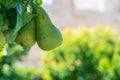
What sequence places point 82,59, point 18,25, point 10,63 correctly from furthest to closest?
point 82,59 → point 10,63 → point 18,25

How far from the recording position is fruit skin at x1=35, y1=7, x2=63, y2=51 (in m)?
0.99

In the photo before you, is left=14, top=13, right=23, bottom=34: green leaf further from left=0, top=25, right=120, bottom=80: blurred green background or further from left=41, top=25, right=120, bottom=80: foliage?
left=41, top=25, right=120, bottom=80: foliage

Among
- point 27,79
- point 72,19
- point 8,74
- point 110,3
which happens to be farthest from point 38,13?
point 110,3

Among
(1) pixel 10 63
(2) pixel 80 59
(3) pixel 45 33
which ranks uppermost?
(3) pixel 45 33

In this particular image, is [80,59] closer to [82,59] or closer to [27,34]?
[82,59]

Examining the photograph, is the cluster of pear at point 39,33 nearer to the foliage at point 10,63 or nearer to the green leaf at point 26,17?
the green leaf at point 26,17

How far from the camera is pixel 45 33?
0.99m

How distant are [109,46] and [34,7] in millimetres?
5523

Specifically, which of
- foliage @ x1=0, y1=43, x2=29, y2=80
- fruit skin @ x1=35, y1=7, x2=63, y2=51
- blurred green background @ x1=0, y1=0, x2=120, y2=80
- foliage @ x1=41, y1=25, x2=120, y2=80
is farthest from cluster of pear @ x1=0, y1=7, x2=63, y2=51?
foliage @ x1=41, y1=25, x2=120, y2=80

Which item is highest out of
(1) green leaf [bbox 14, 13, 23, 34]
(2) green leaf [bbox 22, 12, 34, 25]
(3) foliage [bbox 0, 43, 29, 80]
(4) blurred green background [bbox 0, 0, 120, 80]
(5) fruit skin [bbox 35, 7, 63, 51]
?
(1) green leaf [bbox 14, 13, 23, 34]

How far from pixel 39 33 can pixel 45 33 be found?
1cm

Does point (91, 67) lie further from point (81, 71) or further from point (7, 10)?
point (7, 10)

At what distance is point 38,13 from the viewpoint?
100cm

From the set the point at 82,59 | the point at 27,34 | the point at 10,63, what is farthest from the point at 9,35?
the point at 82,59
